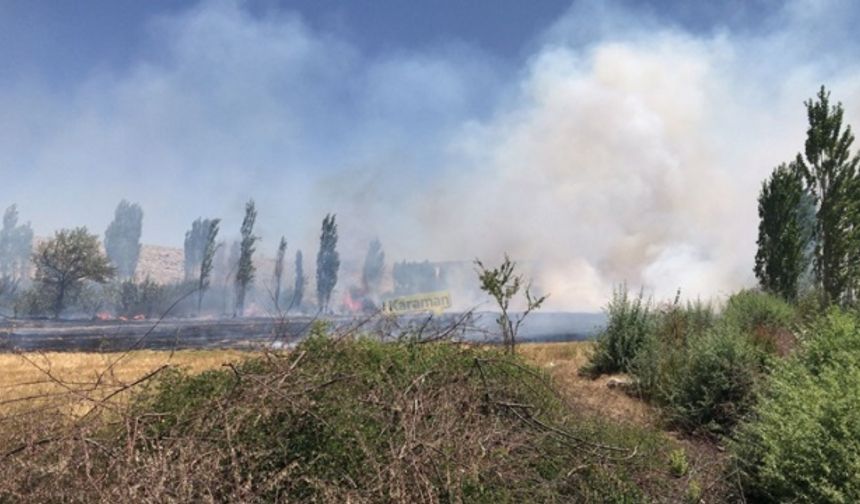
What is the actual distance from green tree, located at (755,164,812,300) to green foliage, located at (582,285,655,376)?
39.7 feet

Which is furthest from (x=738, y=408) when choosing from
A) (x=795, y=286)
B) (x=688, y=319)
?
(x=795, y=286)

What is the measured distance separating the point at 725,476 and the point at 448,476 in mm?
3970

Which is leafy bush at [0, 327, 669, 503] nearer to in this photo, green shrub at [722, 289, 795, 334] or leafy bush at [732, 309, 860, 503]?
leafy bush at [732, 309, 860, 503]

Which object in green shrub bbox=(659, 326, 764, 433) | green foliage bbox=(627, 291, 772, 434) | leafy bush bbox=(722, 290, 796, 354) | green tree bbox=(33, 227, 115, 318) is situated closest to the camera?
green shrub bbox=(659, 326, 764, 433)

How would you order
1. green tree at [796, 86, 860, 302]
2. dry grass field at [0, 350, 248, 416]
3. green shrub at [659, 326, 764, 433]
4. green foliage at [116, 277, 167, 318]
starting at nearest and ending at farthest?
dry grass field at [0, 350, 248, 416] < green shrub at [659, 326, 764, 433] < green tree at [796, 86, 860, 302] < green foliage at [116, 277, 167, 318]

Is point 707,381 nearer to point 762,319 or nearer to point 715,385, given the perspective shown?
point 715,385

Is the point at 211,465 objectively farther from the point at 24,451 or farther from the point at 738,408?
the point at 738,408

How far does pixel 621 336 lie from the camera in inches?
519

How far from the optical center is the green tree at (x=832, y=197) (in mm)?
21766

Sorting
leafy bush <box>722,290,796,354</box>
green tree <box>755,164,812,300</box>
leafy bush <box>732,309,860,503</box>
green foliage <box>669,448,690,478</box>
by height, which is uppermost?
green tree <box>755,164,812,300</box>

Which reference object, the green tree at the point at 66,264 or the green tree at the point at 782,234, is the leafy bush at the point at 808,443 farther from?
the green tree at the point at 66,264

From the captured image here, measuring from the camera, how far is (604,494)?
14.9 feet

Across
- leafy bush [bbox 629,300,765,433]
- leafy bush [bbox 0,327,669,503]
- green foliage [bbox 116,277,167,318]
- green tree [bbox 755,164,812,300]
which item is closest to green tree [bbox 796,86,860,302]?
green tree [bbox 755,164,812,300]

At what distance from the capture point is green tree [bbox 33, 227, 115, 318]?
80375 millimetres
